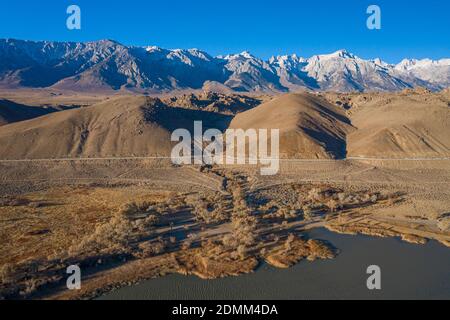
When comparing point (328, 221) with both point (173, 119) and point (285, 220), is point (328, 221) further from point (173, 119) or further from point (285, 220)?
point (173, 119)

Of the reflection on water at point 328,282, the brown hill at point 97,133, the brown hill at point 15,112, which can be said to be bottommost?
the reflection on water at point 328,282

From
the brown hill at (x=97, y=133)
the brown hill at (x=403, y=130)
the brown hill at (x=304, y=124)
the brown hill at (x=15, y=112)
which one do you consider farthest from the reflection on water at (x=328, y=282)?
the brown hill at (x=15, y=112)

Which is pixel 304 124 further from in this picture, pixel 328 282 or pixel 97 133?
pixel 328 282

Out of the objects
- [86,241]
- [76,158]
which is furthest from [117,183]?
[86,241]

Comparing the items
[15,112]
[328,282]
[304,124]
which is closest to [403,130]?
[304,124]

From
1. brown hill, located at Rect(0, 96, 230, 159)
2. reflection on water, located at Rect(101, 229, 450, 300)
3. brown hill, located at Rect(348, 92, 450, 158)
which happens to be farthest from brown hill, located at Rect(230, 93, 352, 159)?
reflection on water, located at Rect(101, 229, 450, 300)

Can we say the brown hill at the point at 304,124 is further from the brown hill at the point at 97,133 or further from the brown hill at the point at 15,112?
the brown hill at the point at 15,112

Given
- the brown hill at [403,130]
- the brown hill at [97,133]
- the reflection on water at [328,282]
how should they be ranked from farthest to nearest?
the brown hill at [97,133] < the brown hill at [403,130] < the reflection on water at [328,282]
